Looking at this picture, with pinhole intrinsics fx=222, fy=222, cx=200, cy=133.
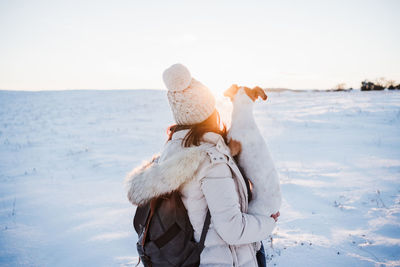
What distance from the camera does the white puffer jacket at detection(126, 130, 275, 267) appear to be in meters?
1.29

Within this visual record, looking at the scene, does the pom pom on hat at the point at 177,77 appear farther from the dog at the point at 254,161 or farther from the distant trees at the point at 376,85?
the distant trees at the point at 376,85

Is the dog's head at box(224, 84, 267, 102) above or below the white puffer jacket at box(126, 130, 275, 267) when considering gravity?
above

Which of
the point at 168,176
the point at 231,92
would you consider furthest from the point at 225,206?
the point at 231,92

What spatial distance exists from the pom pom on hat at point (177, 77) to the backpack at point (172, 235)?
712 mm

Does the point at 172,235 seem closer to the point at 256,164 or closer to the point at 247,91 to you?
the point at 256,164

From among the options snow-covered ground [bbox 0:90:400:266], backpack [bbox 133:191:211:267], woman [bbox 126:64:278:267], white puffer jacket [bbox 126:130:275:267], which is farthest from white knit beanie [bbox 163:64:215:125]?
snow-covered ground [bbox 0:90:400:266]

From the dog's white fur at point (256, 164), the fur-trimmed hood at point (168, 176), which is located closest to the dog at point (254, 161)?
the dog's white fur at point (256, 164)

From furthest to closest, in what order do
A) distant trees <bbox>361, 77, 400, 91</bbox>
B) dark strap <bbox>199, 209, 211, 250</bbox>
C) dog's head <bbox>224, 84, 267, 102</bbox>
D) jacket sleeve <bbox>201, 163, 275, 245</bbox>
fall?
distant trees <bbox>361, 77, 400, 91</bbox>, dog's head <bbox>224, 84, 267, 102</bbox>, dark strap <bbox>199, 209, 211, 250</bbox>, jacket sleeve <bbox>201, 163, 275, 245</bbox>

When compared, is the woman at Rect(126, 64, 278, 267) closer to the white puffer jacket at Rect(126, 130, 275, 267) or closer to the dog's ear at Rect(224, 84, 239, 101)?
the white puffer jacket at Rect(126, 130, 275, 267)

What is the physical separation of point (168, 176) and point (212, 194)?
0.92 ft

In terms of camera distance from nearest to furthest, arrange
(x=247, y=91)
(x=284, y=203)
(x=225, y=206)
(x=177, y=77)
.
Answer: (x=225, y=206)
(x=177, y=77)
(x=247, y=91)
(x=284, y=203)

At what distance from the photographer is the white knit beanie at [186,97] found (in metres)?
1.52

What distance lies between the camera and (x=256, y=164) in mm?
1577

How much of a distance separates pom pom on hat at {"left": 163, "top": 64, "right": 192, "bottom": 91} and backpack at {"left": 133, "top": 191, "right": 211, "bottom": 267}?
2.33ft
